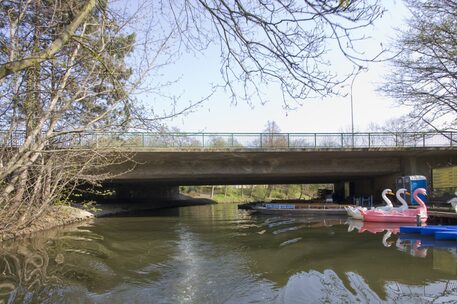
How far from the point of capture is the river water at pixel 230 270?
8.86 metres

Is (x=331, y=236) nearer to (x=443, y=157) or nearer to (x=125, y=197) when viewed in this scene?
(x=443, y=157)

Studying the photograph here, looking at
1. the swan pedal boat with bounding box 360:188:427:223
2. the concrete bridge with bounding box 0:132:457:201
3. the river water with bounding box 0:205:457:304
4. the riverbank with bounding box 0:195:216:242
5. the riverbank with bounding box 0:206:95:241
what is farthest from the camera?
the concrete bridge with bounding box 0:132:457:201

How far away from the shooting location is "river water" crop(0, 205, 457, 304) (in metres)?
8.86

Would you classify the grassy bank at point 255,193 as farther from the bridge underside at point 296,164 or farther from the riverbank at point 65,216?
the bridge underside at point 296,164

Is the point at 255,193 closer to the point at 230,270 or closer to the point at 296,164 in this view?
the point at 296,164

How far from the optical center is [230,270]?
1149 centimetres

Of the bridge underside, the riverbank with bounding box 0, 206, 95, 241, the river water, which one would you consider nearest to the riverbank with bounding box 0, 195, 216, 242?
the riverbank with bounding box 0, 206, 95, 241

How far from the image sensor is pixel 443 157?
3553 centimetres

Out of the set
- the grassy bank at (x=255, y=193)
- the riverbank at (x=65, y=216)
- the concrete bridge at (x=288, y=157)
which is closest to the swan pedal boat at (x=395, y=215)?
the concrete bridge at (x=288, y=157)

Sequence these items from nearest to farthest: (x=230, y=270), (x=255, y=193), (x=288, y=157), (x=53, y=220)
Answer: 1. (x=230, y=270)
2. (x=53, y=220)
3. (x=288, y=157)
4. (x=255, y=193)

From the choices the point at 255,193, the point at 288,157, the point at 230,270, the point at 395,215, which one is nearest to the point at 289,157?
the point at 288,157

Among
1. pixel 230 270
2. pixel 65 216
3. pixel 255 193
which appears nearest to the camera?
pixel 230 270

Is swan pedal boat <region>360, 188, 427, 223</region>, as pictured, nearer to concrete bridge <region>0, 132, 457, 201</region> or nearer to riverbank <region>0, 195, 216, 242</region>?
concrete bridge <region>0, 132, 457, 201</region>

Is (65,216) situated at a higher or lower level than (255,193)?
lower
